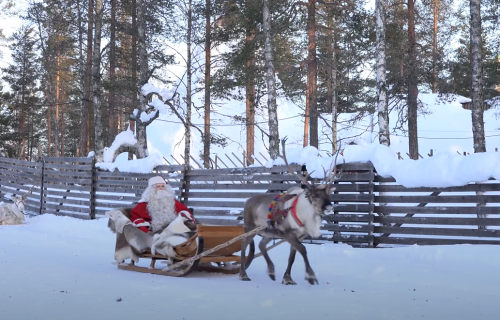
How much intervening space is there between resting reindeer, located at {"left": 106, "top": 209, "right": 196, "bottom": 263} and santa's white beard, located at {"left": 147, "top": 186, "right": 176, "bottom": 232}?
27 cm

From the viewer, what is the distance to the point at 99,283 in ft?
24.5

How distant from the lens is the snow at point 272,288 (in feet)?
19.2

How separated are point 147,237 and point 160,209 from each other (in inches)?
24.2

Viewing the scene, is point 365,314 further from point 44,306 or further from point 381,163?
point 381,163

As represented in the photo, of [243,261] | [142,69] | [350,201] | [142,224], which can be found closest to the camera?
[243,261]

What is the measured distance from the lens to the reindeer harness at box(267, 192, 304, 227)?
7687 millimetres

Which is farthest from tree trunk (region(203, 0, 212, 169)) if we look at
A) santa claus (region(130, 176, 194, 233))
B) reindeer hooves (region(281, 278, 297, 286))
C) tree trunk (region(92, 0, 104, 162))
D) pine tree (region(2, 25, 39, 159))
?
pine tree (region(2, 25, 39, 159))

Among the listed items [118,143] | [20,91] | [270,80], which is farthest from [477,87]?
[20,91]

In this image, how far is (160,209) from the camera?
9203mm

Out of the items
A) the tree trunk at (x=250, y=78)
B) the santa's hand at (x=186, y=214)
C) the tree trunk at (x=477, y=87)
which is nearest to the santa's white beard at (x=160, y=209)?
the santa's hand at (x=186, y=214)

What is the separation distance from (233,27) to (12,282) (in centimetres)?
1622

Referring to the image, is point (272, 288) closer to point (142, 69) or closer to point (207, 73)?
point (142, 69)

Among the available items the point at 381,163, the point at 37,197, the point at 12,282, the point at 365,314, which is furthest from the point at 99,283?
the point at 37,197

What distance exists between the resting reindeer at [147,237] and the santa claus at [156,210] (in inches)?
7.2
